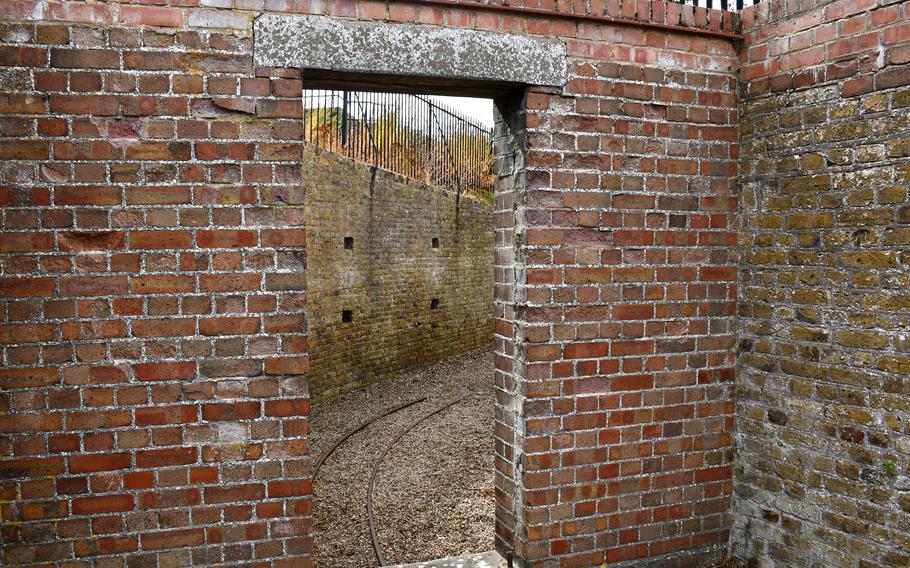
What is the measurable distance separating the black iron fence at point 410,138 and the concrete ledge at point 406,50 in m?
6.79

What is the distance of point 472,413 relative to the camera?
9.35 m

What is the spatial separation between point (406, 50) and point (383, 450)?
5355 mm

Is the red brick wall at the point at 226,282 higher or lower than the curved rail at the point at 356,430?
higher

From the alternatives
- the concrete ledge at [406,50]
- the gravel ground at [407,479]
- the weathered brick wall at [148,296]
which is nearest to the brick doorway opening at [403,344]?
the gravel ground at [407,479]

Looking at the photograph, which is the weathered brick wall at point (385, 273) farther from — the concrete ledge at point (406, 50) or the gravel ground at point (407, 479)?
the concrete ledge at point (406, 50)

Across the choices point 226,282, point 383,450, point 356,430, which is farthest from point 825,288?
point 356,430

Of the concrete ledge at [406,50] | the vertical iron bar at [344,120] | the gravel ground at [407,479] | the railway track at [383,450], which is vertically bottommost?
the gravel ground at [407,479]

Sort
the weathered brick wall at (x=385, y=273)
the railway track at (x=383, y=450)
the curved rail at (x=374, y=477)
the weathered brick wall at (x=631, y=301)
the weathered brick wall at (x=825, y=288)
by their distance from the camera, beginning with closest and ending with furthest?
the weathered brick wall at (x=825, y=288) < the weathered brick wall at (x=631, y=301) < the curved rail at (x=374, y=477) < the railway track at (x=383, y=450) < the weathered brick wall at (x=385, y=273)

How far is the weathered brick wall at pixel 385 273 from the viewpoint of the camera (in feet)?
31.5

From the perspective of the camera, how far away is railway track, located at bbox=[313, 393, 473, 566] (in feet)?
17.0

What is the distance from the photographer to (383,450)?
7500 mm

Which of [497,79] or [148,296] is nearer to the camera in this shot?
[148,296]

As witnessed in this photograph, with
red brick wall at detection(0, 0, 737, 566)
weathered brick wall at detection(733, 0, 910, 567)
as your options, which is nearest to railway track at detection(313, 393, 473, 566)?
red brick wall at detection(0, 0, 737, 566)

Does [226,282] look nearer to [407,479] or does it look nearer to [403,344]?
[407,479]
